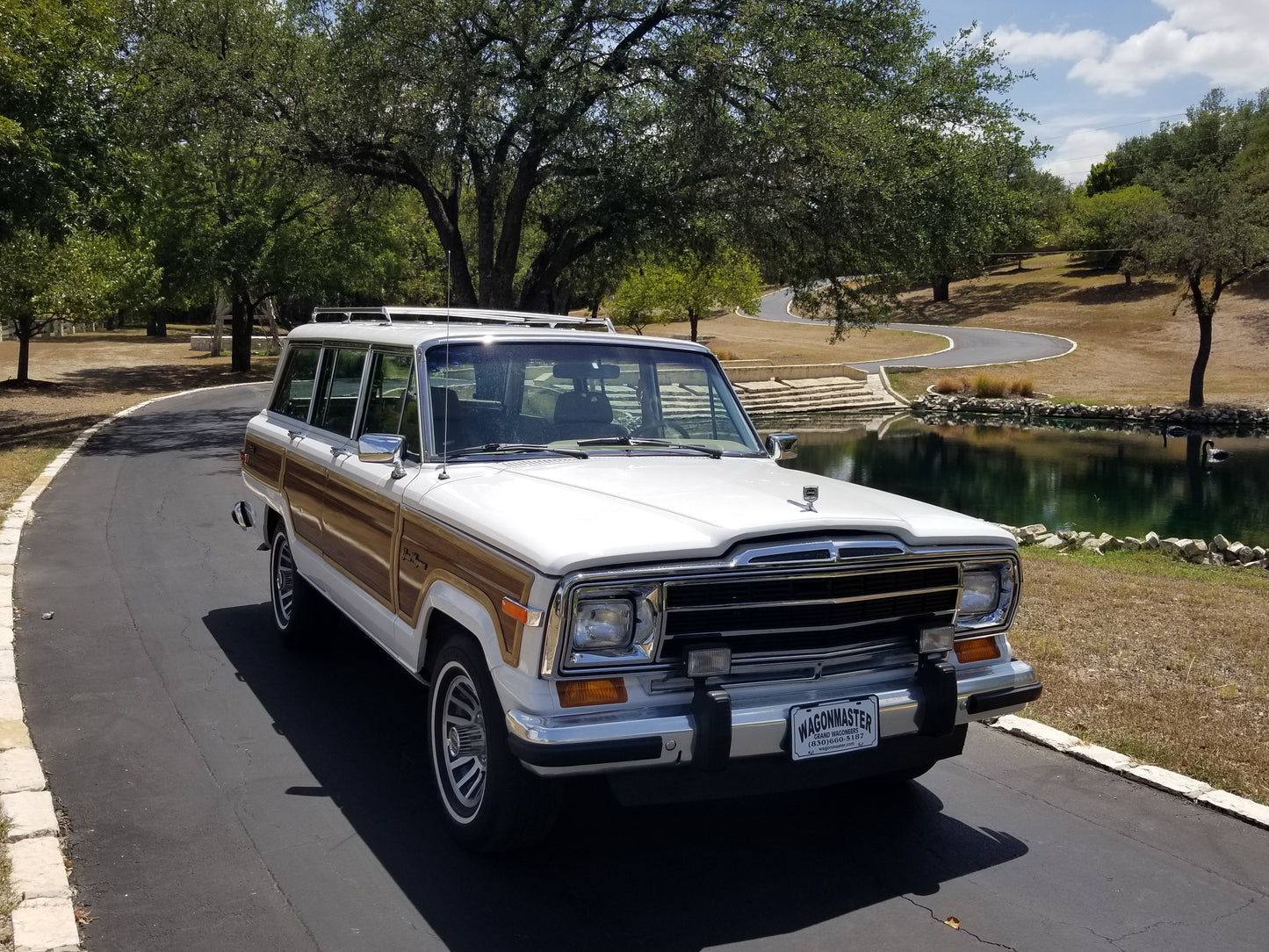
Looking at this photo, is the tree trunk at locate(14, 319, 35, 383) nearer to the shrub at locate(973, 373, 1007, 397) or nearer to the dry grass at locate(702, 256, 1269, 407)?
the dry grass at locate(702, 256, 1269, 407)

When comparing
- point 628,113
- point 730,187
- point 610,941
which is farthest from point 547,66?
point 610,941

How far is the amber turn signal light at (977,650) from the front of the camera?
450cm

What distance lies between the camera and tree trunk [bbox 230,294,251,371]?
36.9 meters

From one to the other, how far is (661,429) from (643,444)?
24 centimetres

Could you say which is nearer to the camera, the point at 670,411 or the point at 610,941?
the point at 610,941

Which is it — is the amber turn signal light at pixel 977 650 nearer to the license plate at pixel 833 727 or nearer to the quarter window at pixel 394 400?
the license plate at pixel 833 727

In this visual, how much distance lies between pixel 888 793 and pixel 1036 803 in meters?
0.68

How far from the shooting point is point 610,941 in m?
3.72

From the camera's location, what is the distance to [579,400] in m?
5.55

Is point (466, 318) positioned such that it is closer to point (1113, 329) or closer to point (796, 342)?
point (796, 342)

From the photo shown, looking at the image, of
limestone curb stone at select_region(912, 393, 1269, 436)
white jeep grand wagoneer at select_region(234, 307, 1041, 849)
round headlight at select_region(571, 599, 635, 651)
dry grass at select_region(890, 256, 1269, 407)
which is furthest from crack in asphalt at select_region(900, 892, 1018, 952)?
dry grass at select_region(890, 256, 1269, 407)

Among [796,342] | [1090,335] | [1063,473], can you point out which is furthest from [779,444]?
[1090,335]

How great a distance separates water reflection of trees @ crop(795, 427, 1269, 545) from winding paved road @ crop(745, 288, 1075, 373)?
47.4ft

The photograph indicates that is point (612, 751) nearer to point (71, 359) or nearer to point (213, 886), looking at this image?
point (213, 886)
